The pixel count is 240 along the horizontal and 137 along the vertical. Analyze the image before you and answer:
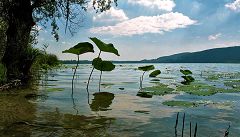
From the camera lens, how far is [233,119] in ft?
25.8

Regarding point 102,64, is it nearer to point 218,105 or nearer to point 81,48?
point 81,48

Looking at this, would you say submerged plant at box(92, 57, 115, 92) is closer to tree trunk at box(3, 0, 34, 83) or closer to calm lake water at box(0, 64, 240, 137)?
tree trunk at box(3, 0, 34, 83)

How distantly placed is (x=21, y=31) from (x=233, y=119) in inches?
504

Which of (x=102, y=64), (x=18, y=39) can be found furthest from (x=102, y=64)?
(x=18, y=39)

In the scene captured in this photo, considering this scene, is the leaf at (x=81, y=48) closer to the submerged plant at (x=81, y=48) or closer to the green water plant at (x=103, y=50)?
the submerged plant at (x=81, y=48)

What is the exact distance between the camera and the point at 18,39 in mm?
16891

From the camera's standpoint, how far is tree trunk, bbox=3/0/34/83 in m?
16.5

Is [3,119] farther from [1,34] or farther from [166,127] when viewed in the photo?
[1,34]

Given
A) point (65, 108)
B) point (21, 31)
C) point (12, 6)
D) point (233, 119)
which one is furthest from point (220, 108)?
point (12, 6)

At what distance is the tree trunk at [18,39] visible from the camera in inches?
650

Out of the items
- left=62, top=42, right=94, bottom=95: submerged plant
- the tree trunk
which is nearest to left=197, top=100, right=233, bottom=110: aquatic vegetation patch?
left=62, top=42, right=94, bottom=95: submerged plant

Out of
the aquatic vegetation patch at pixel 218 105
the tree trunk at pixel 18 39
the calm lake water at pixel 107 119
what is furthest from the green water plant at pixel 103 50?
the aquatic vegetation patch at pixel 218 105

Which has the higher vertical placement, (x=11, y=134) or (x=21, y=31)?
(x=21, y=31)

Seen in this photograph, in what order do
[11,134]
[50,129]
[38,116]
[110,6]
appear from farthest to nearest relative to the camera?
[110,6]
[38,116]
[50,129]
[11,134]
